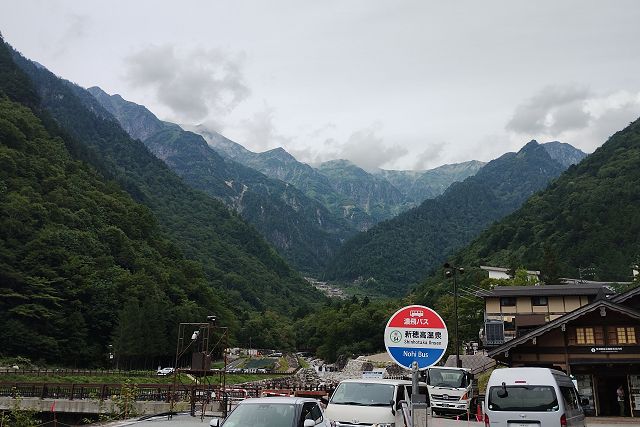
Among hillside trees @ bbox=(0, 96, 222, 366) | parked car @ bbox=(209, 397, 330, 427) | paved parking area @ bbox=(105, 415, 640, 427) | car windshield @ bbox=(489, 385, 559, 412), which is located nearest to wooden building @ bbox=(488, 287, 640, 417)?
paved parking area @ bbox=(105, 415, 640, 427)

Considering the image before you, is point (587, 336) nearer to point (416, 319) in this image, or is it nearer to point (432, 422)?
point (432, 422)

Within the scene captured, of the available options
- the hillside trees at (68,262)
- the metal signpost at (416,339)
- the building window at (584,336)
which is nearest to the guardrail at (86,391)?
the building window at (584,336)

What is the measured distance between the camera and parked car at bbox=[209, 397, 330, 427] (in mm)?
9359

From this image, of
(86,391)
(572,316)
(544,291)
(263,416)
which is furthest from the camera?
(544,291)

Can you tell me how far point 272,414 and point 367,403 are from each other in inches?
149

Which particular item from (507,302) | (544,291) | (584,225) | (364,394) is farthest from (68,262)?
(584,225)

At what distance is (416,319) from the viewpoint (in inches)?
337

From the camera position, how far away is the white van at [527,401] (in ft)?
36.3

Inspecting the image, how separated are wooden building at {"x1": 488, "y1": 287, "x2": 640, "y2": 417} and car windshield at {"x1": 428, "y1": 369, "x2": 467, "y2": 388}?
5.22 metres

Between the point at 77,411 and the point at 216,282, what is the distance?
136083mm

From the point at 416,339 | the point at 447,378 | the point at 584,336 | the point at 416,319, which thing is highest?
the point at 416,319

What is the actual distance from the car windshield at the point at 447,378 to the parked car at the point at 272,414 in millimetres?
11655

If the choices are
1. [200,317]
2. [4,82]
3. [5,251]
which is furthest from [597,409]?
[4,82]

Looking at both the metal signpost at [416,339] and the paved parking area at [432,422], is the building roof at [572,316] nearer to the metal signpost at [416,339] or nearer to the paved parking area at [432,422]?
the paved parking area at [432,422]
